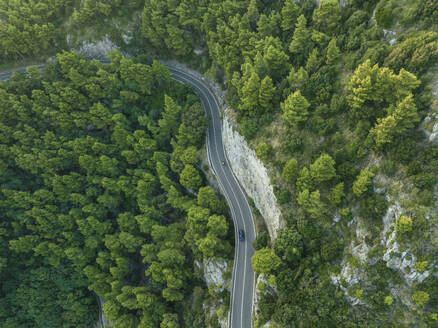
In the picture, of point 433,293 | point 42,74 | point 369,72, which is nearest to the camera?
point 433,293

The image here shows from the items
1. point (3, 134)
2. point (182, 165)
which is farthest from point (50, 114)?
point (182, 165)

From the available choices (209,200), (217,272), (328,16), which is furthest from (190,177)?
(328,16)

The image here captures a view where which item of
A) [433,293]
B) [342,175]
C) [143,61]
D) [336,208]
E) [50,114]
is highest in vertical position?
[143,61]

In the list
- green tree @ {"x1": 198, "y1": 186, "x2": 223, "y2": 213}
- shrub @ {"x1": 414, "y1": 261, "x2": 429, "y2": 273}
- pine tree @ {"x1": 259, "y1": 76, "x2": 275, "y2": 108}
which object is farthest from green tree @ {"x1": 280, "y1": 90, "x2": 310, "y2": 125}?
shrub @ {"x1": 414, "y1": 261, "x2": 429, "y2": 273}

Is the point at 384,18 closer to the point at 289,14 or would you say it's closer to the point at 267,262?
the point at 289,14

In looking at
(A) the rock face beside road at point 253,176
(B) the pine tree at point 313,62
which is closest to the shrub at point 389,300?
(A) the rock face beside road at point 253,176

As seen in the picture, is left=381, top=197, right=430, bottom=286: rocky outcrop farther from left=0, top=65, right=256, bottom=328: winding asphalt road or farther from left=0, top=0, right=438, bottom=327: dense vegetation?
left=0, top=65, right=256, bottom=328: winding asphalt road

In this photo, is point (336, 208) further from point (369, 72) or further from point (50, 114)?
point (50, 114)
